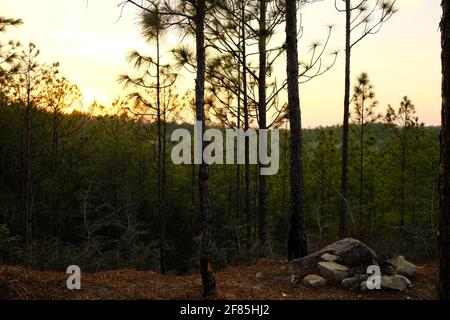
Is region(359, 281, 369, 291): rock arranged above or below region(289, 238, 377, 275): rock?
below

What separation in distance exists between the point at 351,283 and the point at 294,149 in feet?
9.84

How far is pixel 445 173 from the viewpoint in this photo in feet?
16.2

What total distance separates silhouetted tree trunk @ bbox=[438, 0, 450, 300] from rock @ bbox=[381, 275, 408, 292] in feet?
4.98

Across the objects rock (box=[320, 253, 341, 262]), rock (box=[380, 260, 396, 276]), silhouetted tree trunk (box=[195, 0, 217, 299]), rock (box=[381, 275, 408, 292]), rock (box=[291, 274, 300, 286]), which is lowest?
rock (box=[291, 274, 300, 286])

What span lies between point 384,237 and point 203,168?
5.26 metres

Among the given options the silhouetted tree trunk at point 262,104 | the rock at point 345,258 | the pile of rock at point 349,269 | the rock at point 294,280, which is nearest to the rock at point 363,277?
the pile of rock at point 349,269

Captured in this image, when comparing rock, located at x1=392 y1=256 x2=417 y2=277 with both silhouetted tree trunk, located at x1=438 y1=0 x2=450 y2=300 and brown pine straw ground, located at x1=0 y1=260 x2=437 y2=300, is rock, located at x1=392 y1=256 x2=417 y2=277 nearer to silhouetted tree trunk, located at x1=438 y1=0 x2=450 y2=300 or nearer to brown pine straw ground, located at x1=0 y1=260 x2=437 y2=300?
brown pine straw ground, located at x1=0 y1=260 x2=437 y2=300

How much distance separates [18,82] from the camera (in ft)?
62.3

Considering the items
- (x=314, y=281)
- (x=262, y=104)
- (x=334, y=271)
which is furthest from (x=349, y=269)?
(x=262, y=104)

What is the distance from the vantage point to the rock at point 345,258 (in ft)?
24.9

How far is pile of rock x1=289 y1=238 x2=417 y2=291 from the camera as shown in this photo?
685 centimetres

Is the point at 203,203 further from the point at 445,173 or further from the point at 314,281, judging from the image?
the point at 445,173

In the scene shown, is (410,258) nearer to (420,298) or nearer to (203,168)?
(420,298)

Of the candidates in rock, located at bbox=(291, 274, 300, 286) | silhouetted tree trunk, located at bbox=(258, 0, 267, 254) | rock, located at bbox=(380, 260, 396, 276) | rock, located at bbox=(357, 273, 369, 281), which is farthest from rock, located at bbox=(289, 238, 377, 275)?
silhouetted tree trunk, located at bbox=(258, 0, 267, 254)
